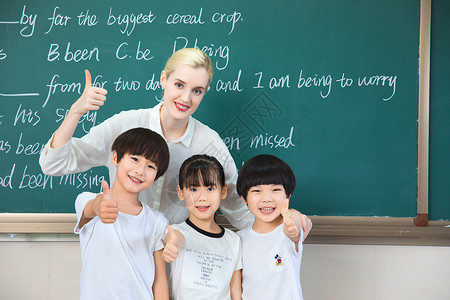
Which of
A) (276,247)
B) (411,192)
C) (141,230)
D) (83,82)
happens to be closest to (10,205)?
(83,82)

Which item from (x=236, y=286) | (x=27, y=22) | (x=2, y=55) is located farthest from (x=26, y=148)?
(x=236, y=286)

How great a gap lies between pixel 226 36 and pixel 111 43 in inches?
21.4

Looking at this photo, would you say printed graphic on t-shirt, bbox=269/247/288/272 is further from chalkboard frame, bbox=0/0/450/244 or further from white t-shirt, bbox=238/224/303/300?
chalkboard frame, bbox=0/0/450/244

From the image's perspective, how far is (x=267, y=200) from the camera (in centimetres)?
154

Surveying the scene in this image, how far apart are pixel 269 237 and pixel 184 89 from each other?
2.20ft

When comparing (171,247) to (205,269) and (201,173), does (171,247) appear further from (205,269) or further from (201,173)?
(201,173)

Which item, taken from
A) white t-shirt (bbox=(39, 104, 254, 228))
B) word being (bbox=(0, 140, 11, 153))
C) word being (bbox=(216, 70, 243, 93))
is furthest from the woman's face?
word being (bbox=(0, 140, 11, 153))

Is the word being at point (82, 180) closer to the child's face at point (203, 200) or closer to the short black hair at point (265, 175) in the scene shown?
the child's face at point (203, 200)

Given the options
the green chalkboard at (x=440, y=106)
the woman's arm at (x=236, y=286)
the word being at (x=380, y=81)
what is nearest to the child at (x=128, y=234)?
the woman's arm at (x=236, y=286)

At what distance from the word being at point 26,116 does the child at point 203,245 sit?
814 mm

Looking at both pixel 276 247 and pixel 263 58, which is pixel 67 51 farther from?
pixel 276 247

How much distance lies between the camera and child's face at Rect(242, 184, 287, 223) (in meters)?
1.54

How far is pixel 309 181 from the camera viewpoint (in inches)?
75.5

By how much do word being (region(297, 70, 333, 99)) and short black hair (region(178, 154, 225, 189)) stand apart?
63cm
